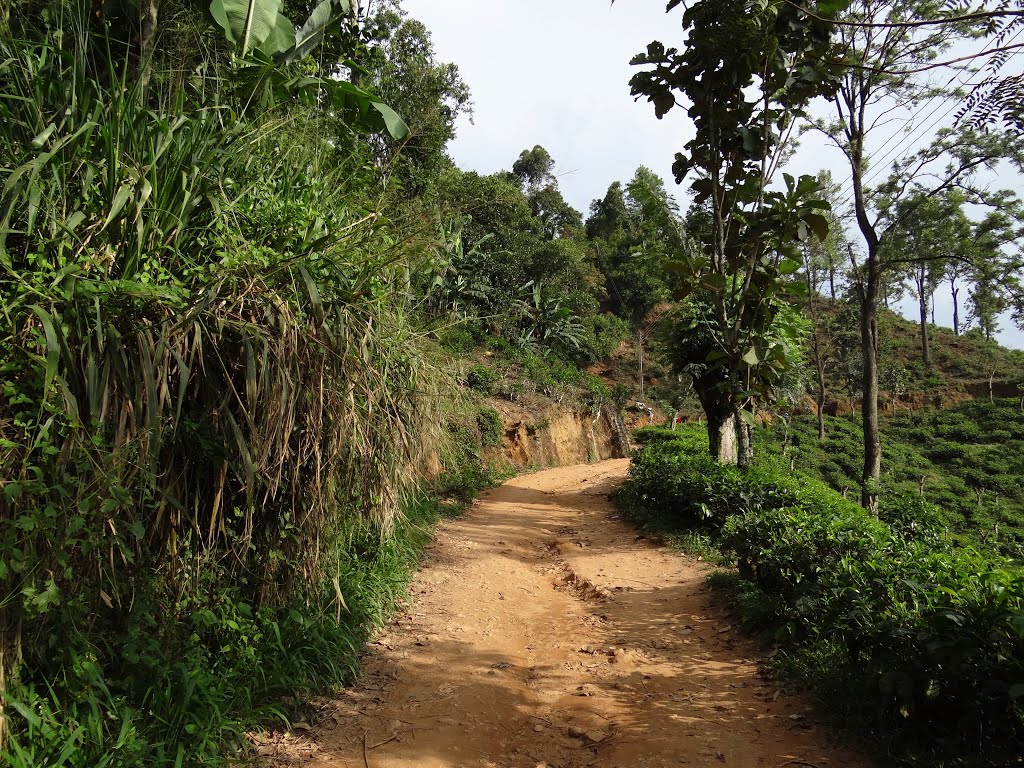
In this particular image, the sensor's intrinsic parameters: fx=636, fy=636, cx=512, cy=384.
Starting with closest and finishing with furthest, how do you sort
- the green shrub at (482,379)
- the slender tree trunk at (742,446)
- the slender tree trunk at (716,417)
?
the slender tree trunk at (742,446) < the slender tree trunk at (716,417) < the green shrub at (482,379)

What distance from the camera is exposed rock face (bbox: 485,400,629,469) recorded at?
1672cm

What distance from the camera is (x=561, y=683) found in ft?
14.1

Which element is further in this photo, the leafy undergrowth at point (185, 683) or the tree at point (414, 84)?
the tree at point (414, 84)

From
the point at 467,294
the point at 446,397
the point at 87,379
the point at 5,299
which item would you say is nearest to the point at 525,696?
the point at 446,397

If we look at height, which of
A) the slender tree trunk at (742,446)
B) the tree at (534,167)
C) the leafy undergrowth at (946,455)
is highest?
the tree at (534,167)

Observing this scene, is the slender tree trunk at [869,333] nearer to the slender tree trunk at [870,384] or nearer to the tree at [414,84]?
the slender tree trunk at [870,384]

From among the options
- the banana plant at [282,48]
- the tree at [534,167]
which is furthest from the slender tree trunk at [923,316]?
the banana plant at [282,48]

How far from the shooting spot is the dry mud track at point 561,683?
11.0ft

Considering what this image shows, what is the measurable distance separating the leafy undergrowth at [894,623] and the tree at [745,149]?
2770mm

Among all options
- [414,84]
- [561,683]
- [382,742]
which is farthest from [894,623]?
[414,84]

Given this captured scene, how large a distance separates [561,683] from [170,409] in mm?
3024

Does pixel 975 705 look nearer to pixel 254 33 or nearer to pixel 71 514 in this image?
pixel 71 514

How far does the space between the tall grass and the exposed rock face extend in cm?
1165

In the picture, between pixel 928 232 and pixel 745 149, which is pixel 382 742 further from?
pixel 928 232
